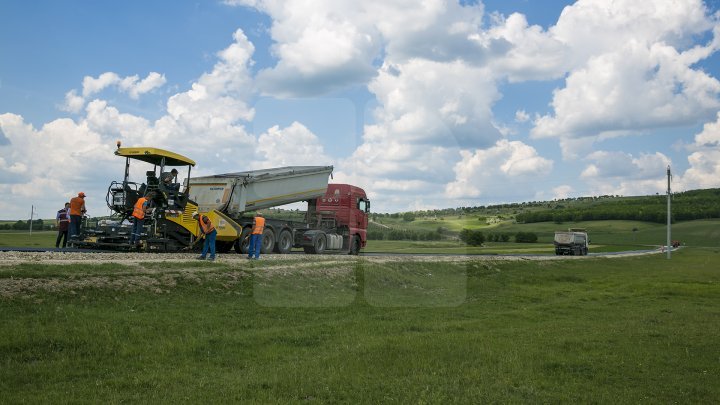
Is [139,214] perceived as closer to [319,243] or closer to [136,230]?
[136,230]

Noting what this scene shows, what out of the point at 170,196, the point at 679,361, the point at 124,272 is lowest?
the point at 679,361

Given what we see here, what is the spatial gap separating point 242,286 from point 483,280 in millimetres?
13840

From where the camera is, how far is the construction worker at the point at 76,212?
21992 mm

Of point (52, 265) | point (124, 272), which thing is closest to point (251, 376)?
point (124, 272)

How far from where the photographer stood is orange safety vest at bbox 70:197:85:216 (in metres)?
21.9

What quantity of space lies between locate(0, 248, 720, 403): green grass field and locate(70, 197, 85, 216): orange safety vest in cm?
690

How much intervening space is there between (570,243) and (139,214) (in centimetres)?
4998

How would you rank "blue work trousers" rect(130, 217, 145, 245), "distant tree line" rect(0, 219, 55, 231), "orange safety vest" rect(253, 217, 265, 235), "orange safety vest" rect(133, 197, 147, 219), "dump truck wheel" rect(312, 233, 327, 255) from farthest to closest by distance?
"distant tree line" rect(0, 219, 55, 231) < "dump truck wheel" rect(312, 233, 327, 255) < "orange safety vest" rect(253, 217, 265, 235) < "blue work trousers" rect(130, 217, 145, 245) < "orange safety vest" rect(133, 197, 147, 219)

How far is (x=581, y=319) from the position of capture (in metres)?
17.1

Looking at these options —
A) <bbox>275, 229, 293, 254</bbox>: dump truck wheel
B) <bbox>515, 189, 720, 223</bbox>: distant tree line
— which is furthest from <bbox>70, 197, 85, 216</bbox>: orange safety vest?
<bbox>515, 189, 720, 223</bbox>: distant tree line

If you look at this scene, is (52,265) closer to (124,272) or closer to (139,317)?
(124,272)

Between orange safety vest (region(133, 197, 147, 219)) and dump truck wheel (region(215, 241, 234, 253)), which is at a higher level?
orange safety vest (region(133, 197, 147, 219))

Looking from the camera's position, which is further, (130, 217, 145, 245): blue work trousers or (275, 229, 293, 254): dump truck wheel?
(275, 229, 293, 254): dump truck wheel

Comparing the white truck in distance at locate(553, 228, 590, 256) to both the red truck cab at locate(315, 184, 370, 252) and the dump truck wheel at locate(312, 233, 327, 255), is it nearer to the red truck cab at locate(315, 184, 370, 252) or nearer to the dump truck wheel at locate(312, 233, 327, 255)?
the red truck cab at locate(315, 184, 370, 252)
